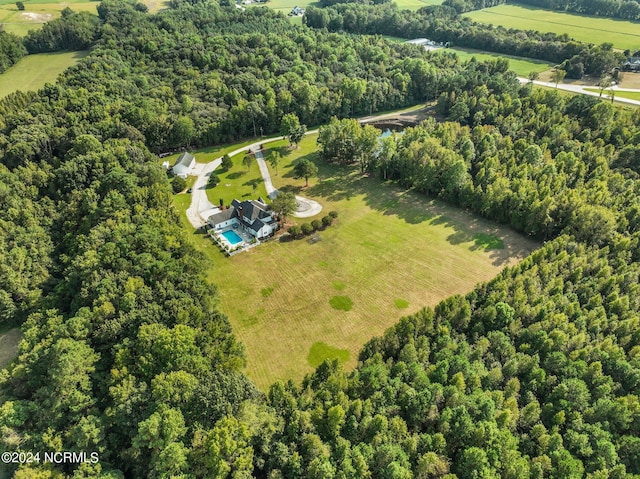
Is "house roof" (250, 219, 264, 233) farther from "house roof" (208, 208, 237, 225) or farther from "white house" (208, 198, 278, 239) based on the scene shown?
"house roof" (208, 208, 237, 225)

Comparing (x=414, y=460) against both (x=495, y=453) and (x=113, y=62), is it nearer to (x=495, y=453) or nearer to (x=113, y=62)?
(x=495, y=453)

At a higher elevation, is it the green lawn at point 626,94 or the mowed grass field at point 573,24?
the mowed grass field at point 573,24

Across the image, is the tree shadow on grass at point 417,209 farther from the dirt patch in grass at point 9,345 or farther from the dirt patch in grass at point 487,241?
the dirt patch in grass at point 9,345

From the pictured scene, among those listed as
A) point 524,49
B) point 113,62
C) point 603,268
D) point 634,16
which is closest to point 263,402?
point 603,268

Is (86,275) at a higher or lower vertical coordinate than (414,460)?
higher

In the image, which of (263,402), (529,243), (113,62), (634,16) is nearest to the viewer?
(263,402)

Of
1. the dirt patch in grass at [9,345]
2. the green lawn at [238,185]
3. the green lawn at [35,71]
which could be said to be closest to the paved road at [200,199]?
the green lawn at [238,185]

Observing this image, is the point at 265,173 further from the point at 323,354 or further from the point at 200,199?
the point at 323,354

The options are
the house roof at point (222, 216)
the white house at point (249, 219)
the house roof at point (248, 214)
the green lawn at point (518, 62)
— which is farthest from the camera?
the green lawn at point (518, 62)
